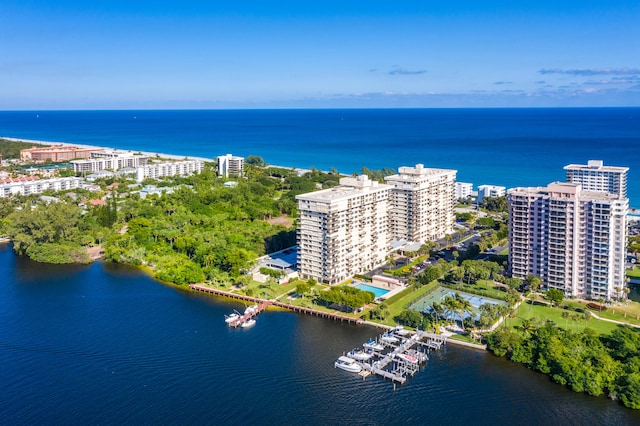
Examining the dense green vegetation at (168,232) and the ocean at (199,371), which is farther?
the dense green vegetation at (168,232)

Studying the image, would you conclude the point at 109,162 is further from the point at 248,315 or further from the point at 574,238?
the point at 574,238

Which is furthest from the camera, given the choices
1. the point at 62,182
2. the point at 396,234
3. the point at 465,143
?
the point at 465,143

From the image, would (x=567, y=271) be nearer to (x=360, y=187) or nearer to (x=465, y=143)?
(x=360, y=187)

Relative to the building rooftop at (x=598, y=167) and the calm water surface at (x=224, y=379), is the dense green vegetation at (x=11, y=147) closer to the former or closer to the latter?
the calm water surface at (x=224, y=379)

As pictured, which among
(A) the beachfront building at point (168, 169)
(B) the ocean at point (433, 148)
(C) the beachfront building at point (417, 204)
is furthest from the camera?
(B) the ocean at point (433, 148)

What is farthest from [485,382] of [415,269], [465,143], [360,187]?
[465,143]

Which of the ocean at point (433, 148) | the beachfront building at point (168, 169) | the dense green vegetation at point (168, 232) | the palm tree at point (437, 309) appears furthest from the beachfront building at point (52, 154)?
the palm tree at point (437, 309)

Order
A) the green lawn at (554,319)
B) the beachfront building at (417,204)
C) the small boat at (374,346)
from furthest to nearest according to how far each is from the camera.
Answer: the beachfront building at (417,204) → the green lawn at (554,319) → the small boat at (374,346)
